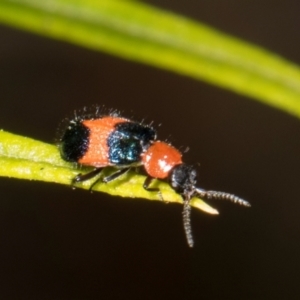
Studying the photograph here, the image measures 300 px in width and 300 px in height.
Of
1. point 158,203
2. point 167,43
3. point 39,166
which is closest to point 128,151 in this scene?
point 167,43

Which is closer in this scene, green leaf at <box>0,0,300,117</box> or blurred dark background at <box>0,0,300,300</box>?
green leaf at <box>0,0,300,117</box>

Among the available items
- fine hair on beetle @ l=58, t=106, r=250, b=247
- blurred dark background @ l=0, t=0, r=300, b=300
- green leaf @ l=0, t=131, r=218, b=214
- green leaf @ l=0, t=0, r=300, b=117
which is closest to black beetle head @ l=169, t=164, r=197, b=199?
fine hair on beetle @ l=58, t=106, r=250, b=247

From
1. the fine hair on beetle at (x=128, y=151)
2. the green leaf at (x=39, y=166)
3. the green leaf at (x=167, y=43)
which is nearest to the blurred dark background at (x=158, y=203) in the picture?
the fine hair on beetle at (x=128, y=151)

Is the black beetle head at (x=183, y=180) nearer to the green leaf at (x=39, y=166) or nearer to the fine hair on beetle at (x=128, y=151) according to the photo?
the fine hair on beetle at (x=128, y=151)

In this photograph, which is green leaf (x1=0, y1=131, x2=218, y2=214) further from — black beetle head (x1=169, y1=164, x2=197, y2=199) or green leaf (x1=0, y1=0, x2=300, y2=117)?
green leaf (x1=0, y1=0, x2=300, y2=117)

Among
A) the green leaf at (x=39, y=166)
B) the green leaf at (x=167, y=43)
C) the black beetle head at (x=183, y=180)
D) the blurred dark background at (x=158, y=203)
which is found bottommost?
the green leaf at (x=39, y=166)

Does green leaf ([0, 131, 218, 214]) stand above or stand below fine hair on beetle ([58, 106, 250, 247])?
below

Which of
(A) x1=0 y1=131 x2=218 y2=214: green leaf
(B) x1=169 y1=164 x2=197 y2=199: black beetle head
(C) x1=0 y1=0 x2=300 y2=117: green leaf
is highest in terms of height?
(C) x1=0 y1=0 x2=300 y2=117: green leaf
